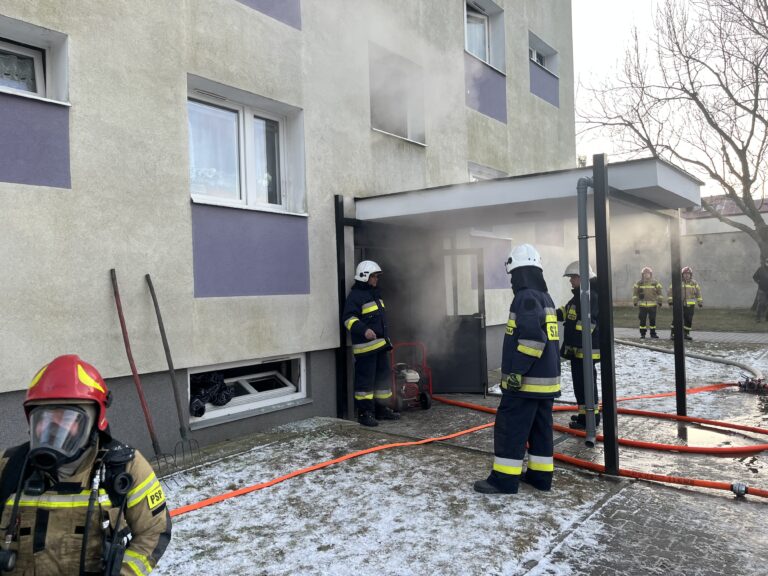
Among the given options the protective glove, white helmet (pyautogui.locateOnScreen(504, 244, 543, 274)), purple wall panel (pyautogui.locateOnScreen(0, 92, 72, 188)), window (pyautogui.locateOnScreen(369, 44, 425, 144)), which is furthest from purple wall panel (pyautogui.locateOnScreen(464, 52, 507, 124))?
purple wall panel (pyautogui.locateOnScreen(0, 92, 72, 188))

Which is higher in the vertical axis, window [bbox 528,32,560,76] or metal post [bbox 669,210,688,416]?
window [bbox 528,32,560,76]

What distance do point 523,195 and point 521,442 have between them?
97.9 inches

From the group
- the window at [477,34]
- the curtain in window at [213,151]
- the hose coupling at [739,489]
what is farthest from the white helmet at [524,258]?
the window at [477,34]

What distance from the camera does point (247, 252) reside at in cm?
570

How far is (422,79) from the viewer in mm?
8531

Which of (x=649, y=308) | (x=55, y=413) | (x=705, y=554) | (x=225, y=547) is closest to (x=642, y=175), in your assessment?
(x=705, y=554)

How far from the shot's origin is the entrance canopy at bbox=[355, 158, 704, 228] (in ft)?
16.5

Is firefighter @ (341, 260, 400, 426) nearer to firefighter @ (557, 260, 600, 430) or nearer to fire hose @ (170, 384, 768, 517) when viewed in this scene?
fire hose @ (170, 384, 768, 517)

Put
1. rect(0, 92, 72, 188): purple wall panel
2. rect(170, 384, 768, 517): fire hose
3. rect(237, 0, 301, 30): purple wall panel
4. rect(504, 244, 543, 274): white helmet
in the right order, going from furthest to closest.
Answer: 1. rect(237, 0, 301, 30): purple wall panel
2. rect(504, 244, 543, 274): white helmet
3. rect(170, 384, 768, 517): fire hose
4. rect(0, 92, 72, 188): purple wall panel

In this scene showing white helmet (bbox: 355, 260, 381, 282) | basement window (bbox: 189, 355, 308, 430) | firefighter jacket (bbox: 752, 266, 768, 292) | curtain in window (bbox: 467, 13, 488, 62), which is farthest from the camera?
firefighter jacket (bbox: 752, 266, 768, 292)

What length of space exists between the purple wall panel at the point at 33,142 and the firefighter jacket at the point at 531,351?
3.65 m

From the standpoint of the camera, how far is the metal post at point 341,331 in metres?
6.70

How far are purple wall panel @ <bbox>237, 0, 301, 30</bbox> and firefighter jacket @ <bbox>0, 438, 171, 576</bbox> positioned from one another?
527 centimetres

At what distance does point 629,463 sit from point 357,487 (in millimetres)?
2521
